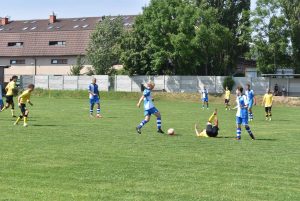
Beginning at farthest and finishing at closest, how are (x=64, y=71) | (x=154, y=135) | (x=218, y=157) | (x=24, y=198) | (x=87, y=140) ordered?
(x=64, y=71)
(x=154, y=135)
(x=87, y=140)
(x=218, y=157)
(x=24, y=198)

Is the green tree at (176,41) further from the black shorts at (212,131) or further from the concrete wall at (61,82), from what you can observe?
the black shorts at (212,131)

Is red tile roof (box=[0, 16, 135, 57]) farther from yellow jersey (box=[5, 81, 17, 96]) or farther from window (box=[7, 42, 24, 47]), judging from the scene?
yellow jersey (box=[5, 81, 17, 96])

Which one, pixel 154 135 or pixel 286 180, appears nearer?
pixel 286 180

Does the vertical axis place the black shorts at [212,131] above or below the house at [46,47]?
below

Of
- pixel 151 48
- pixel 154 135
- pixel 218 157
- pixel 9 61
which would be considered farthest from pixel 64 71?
pixel 218 157

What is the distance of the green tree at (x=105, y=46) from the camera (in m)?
69.8

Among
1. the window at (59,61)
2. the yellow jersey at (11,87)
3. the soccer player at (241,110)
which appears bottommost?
the soccer player at (241,110)

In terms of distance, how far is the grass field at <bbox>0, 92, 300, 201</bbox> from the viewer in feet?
29.6

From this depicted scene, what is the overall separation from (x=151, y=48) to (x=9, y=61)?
97.5 feet

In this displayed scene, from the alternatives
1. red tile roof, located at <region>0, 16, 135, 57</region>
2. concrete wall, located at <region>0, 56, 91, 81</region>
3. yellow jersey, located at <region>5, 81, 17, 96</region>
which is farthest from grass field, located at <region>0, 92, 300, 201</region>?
concrete wall, located at <region>0, 56, 91, 81</region>

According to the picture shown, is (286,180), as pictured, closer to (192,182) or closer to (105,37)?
(192,182)

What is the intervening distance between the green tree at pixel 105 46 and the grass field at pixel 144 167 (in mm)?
51543

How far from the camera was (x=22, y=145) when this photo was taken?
586 inches

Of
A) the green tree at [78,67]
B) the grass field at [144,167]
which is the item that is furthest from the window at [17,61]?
Answer: the grass field at [144,167]
